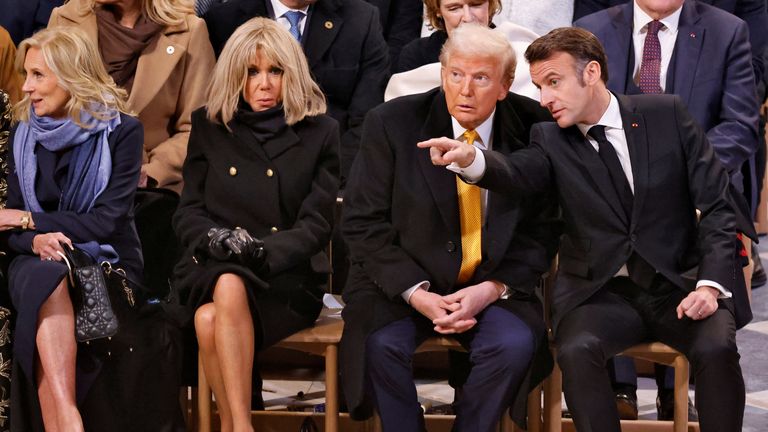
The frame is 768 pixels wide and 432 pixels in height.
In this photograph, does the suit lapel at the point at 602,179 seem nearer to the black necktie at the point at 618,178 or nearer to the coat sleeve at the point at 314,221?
the black necktie at the point at 618,178

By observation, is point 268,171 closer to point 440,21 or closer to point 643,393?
point 440,21

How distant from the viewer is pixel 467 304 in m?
3.72

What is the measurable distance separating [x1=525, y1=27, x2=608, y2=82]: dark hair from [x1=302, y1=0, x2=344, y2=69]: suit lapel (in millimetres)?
1080

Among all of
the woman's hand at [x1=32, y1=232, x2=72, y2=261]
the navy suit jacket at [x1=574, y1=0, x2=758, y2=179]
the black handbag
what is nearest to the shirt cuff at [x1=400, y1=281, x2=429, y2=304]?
the black handbag

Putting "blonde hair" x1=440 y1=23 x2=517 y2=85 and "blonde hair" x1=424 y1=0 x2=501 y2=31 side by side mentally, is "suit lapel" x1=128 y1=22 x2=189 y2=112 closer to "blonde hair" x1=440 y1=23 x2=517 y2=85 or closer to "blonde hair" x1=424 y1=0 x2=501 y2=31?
"blonde hair" x1=424 y1=0 x2=501 y2=31

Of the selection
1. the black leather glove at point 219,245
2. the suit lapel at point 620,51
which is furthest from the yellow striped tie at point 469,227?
the suit lapel at point 620,51

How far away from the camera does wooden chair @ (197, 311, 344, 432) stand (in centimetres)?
388

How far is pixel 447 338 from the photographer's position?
3.79 metres

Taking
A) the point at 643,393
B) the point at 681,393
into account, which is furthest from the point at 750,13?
the point at 681,393

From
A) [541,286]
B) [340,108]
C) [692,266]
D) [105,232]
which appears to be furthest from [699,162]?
[105,232]

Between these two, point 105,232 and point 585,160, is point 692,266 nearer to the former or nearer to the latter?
point 585,160

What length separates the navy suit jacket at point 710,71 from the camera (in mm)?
4562

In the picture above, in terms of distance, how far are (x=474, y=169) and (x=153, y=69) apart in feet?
4.71

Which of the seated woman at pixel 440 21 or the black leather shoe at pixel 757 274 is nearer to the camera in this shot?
the seated woman at pixel 440 21
